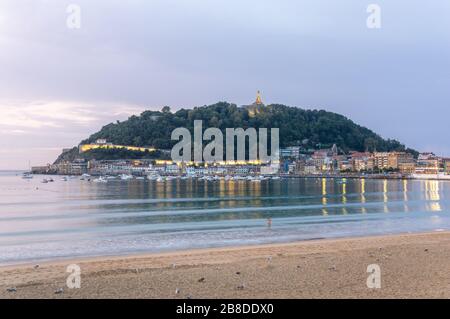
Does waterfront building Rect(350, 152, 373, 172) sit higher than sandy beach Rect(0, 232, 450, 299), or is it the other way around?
waterfront building Rect(350, 152, 373, 172)

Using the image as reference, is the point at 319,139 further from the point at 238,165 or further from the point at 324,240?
the point at 324,240

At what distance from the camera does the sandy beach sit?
8.27 metres

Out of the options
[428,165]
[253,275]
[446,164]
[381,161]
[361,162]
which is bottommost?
[253,275]

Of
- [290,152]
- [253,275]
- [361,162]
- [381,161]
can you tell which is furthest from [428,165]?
[253,275]

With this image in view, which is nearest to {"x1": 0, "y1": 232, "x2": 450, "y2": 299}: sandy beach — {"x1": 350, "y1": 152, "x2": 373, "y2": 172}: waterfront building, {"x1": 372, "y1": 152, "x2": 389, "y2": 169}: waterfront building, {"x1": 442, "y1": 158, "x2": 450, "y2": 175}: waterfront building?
{"x1": 350, "y1": 152, "x2": 373, "y2": 172}: waterfront building

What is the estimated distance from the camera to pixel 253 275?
10062mm

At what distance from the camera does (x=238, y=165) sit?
553ft

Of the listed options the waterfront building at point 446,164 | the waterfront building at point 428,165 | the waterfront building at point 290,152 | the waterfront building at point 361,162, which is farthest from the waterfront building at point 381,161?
the waterfront building at point 290,152

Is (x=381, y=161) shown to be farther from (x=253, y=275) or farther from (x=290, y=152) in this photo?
(x=253, y=275)

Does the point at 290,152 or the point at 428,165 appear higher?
the point at 290,152

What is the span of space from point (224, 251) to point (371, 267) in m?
5.30

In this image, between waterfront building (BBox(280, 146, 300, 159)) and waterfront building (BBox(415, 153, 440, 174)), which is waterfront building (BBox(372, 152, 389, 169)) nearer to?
waterfront building (BBox(415, 153, 440, 174))

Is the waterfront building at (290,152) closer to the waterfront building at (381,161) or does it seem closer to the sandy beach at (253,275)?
the waterfront building at (381,161)
